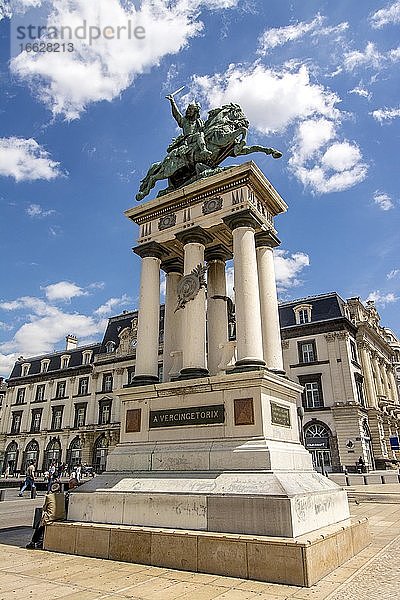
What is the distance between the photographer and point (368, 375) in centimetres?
5209

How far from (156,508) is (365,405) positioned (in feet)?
154

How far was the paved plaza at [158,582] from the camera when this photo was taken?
238 inches

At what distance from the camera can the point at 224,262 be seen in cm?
1444

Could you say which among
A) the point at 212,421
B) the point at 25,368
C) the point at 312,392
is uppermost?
the point at 25,368

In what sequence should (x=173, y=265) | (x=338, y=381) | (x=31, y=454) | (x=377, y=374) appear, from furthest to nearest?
(x=31, y=454), (x=377, y=374), (x=338, y=381), (x=173, y=265)

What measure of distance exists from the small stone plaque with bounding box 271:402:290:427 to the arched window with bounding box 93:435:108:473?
5170 centimetres

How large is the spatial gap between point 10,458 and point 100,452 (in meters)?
18.9

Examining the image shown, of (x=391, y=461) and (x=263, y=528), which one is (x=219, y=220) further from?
(x=391, y=461)

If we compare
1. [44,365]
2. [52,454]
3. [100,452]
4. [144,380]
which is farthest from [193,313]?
[44,365]

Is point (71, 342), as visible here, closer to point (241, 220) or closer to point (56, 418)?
point (56, 418)

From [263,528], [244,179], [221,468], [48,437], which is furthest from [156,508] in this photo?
[48,437]

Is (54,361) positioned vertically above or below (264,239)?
above

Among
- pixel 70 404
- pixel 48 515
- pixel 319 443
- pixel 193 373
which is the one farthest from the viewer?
pixel 70 404

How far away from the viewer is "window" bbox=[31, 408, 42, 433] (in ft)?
217
